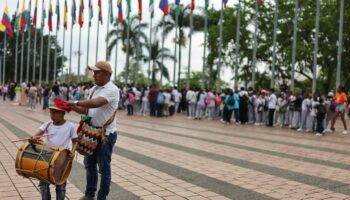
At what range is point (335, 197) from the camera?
6.59m

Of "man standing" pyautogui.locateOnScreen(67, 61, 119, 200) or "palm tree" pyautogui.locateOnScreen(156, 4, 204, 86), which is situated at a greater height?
"palm tree" pyautogui.locateOnScreen(156, 4, 204, 86)

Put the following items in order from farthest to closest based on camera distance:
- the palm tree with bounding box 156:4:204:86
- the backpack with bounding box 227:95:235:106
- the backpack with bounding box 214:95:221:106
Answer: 1. the palm tree with bounding box 156:4:204:86
2. the backpack with bounding box 214:95:221:106
3. the backpack with bounding box 227:95:235:106

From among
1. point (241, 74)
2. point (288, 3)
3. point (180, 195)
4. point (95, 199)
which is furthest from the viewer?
point (241, 74)

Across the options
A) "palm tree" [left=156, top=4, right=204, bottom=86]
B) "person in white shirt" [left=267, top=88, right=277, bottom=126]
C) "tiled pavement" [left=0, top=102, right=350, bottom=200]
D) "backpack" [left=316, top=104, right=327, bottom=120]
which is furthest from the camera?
"palm tree" [left=156, top=4, right=204, bottom=86]

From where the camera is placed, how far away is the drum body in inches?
190

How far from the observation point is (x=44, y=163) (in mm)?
4840

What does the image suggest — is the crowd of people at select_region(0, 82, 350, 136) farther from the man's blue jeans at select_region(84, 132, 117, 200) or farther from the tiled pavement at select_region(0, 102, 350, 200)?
the man's blue jeans at select_region(84, 132, 117, 200)

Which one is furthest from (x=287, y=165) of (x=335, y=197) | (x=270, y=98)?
(x=270, y=98)

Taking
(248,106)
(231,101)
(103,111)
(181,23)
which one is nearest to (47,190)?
(103,111)

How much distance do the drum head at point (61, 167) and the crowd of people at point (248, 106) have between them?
1295cm

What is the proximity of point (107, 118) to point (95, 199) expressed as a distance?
44.5 inches

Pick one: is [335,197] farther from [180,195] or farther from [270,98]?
[270,98]

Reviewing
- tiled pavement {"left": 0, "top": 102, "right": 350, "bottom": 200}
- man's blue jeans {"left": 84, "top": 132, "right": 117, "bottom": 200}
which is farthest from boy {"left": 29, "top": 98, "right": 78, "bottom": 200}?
tiled pavement {"left": 0, "top": 102, "right": 350, "bottom": 200}

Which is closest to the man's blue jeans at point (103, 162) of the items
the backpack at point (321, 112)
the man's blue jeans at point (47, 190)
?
the man's blue jeans at point (47, 190)
